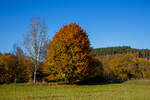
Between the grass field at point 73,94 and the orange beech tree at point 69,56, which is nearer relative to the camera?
the grass field at point 73,94

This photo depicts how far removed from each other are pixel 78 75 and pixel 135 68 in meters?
31.3

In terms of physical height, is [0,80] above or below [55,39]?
below

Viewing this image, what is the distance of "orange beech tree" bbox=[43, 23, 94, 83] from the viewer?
84.3 feet

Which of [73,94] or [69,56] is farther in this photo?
[69,56]

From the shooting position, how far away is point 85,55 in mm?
26672

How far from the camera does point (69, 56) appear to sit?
25.9 m

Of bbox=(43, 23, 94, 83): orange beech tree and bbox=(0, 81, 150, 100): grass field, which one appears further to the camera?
bbox=(43, 23, 94, 83): orange beech tree

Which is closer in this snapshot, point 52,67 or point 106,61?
point 52,67

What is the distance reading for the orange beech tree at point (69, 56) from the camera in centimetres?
2569

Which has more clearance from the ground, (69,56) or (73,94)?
(69,56)

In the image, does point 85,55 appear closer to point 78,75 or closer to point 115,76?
point 78,75

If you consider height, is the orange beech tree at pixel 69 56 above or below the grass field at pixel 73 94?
above

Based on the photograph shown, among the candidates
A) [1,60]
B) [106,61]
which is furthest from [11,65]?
[106,61]

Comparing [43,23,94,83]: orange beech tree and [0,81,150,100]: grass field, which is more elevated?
[43,23,94,83]: orange beech tree
